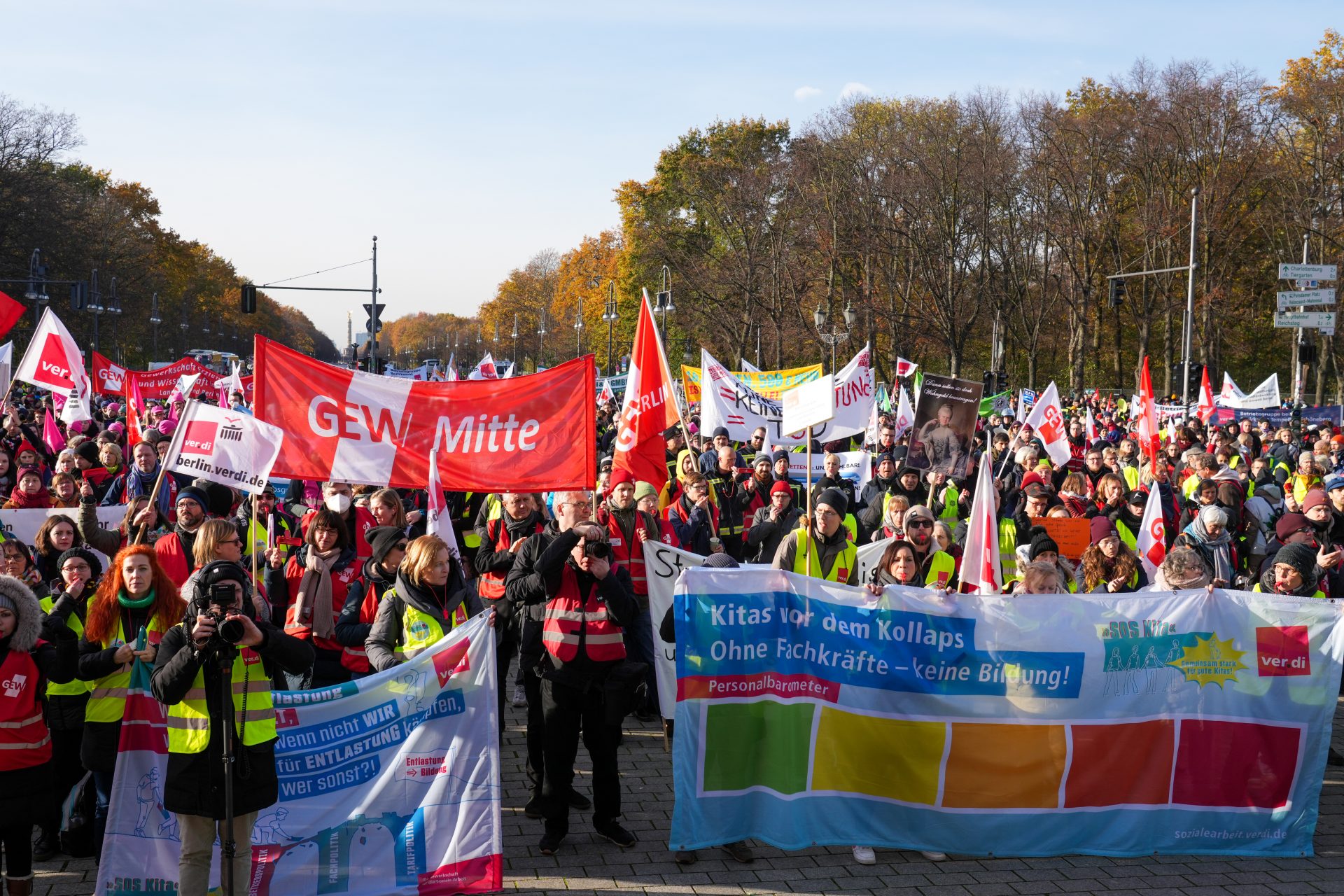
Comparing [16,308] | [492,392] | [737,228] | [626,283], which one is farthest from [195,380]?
[626,283]

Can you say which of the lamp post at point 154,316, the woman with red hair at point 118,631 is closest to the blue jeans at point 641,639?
the woman with red hair at point 118,631

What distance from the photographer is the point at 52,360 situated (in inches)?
599

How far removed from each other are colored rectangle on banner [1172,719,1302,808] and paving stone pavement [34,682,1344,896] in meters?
0.30

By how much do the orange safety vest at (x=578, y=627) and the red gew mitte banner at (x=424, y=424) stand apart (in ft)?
4.30

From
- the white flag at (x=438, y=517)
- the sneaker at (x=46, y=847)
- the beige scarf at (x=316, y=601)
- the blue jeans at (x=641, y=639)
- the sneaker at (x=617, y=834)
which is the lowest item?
the sneaker at (x=46, y=847)

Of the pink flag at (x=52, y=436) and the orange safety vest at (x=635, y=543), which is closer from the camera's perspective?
the orange safety vest at (x=635, y=543)

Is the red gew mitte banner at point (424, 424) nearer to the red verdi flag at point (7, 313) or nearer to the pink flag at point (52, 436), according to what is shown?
the red verdi flag at point (7, 313)

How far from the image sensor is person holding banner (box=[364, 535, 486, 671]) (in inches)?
249

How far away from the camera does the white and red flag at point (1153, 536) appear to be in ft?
29.9

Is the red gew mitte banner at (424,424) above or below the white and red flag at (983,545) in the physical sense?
above

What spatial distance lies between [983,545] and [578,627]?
7.65ft

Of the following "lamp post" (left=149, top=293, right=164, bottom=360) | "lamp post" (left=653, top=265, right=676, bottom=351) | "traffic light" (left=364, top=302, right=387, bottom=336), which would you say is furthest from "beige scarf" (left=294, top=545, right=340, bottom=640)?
"lamp post" (left=149, top=293, right=164, bottom=360)

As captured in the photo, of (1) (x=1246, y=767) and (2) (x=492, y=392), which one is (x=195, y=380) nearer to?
(2) (x=492, y=392)

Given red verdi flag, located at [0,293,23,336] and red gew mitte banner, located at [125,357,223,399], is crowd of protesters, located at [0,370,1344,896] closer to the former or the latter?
red verdi flag, located at [0,293,23,336]
